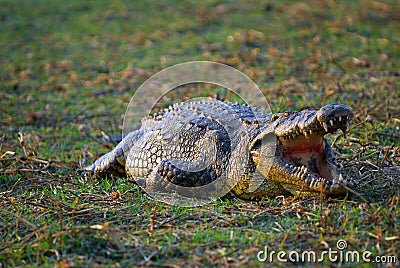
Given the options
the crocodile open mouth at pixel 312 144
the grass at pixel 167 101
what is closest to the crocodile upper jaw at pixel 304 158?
the crocodile open mouth at pixel 312 144

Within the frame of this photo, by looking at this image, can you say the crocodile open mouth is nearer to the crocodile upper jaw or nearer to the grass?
the crocodile upper jaw

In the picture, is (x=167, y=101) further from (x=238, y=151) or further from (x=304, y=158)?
(x=304, y=158)

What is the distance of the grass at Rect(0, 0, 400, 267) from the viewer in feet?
11.5

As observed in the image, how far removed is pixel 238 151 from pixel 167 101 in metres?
3.67

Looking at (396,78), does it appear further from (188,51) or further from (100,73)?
(100,73)

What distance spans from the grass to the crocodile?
0.57 feet

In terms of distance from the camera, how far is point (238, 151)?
14.4ft

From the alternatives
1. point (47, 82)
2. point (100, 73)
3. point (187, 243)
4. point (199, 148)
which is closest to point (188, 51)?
point (100, 73)

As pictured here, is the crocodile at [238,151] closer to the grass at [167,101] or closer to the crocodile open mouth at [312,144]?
the crocodile open mouth at [312,144]

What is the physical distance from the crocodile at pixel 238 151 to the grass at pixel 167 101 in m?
0.17

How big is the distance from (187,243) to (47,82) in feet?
20.7

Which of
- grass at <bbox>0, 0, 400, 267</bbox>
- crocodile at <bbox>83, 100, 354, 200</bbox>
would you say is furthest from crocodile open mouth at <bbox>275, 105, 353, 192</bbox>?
grass at <bbox>0, 0, 400, 267</bbox>

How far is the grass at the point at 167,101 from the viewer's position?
3496 mm

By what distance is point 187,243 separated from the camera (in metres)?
3.51
